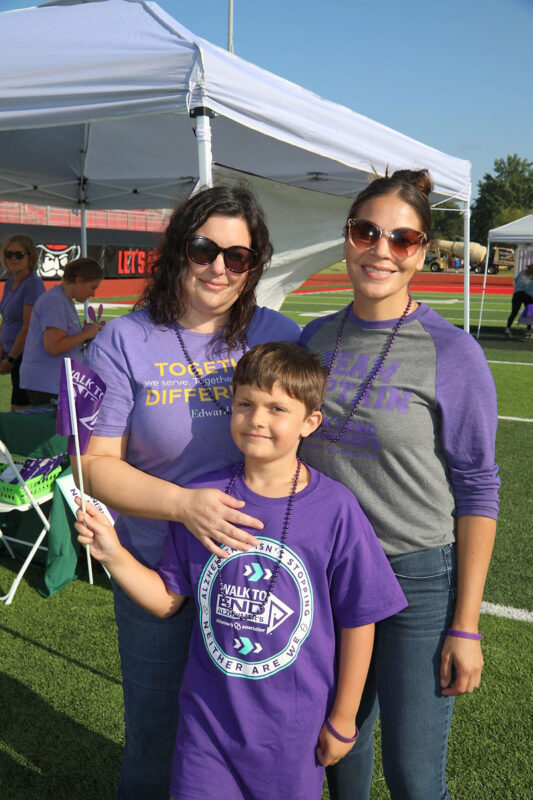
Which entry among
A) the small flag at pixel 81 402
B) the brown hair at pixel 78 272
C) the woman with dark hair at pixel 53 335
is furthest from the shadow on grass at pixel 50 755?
the brown hair at pixel 78 272

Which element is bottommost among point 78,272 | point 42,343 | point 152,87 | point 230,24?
point 42,343

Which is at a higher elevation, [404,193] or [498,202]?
[498,202]

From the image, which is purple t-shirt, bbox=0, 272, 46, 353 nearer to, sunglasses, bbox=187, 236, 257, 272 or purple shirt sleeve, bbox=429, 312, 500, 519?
sunglasses, bbox=187, 236, 257, 272

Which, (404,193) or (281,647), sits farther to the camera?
(404,193)

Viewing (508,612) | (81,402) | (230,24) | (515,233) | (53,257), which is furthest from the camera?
(230,24)

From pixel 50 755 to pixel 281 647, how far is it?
5.18 ft

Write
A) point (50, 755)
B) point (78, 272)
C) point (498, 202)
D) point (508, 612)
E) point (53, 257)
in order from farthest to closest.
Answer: point (498, 202), point (53, 257), point (78, 272), point (508, 612), point (50, 755)

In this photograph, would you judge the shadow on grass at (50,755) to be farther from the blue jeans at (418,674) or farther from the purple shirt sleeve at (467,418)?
the purple shirt sleeve at (467,418)

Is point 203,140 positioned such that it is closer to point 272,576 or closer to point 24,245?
point 272,576

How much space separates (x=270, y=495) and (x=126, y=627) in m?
0.55

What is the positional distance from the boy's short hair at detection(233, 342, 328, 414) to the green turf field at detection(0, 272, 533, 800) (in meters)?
0.36

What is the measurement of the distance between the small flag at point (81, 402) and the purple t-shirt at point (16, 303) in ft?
15.0

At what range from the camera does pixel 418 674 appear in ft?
4.84

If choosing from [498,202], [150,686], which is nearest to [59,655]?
[150,686]
